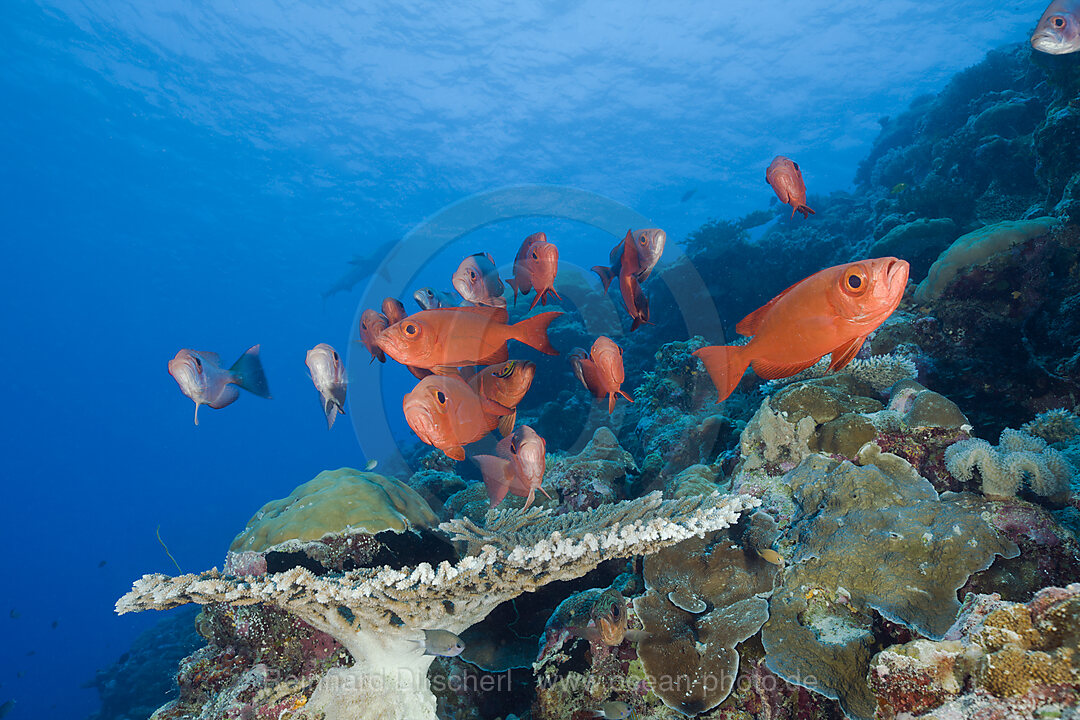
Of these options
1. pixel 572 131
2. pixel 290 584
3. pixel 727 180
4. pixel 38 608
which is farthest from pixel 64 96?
pixel 38 608

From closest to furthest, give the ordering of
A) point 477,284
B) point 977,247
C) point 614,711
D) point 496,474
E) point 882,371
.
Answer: point 614,711, point 496,474, point 477,284, point 882,371, point 977,247

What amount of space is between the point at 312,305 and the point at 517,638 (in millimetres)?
90222

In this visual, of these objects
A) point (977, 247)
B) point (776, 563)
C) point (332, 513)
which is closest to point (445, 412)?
point (332, 513)

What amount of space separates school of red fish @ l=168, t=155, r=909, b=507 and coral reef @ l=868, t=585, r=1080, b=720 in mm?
1102

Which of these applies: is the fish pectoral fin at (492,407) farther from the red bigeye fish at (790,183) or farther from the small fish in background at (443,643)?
the red bigeye fish at (790,183)

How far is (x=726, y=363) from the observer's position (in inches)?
83.2

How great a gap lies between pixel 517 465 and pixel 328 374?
187cm

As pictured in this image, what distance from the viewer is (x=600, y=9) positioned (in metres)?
32.0

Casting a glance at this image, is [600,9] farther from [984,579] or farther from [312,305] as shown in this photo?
[312,305]

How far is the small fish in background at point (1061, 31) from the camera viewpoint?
3.81 meters

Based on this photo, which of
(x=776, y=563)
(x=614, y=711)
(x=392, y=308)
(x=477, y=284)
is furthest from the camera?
(x=392, y=308)

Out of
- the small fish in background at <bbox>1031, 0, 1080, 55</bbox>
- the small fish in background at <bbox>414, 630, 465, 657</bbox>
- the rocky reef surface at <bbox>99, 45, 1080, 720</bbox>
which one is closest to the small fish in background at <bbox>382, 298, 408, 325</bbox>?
the rocky reef surface at <bbox>99, 45, 1080, 720</bbox>

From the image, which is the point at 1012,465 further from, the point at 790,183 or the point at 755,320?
the point at 790,183

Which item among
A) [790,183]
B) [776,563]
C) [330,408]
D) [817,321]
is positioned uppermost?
[790,183]
